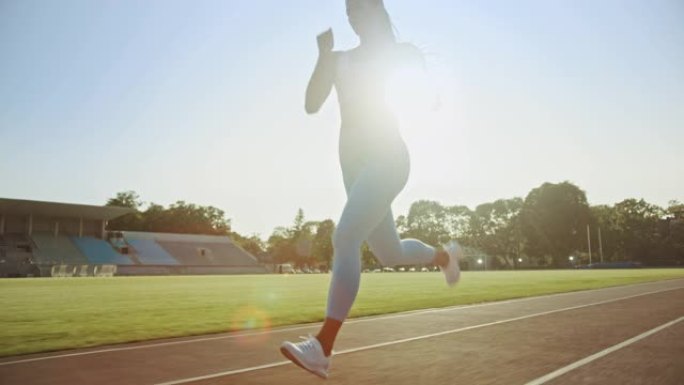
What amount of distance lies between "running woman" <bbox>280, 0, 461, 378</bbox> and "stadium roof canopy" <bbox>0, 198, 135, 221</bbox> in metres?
68.9

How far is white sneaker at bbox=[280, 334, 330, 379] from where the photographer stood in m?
3.25

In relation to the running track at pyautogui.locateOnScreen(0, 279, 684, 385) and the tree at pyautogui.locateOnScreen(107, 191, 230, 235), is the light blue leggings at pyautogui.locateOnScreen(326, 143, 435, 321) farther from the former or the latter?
the tree at pyautogui.locateOnScreen(107, 191, 230, 235)

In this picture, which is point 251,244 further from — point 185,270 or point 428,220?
point 185,270

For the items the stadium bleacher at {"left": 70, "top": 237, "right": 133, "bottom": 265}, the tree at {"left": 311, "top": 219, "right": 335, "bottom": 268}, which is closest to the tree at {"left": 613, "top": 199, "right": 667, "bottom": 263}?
the tree at {"left": 311, "top": 219, "right": 335, "bottom": 268}

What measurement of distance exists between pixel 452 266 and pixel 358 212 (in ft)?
4.49

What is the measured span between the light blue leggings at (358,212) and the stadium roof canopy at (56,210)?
69.0 metres

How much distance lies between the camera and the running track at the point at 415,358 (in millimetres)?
4219

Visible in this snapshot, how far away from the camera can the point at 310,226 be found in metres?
147

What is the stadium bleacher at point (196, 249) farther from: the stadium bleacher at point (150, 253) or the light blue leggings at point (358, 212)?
the light blue leggings at point (358, 212)

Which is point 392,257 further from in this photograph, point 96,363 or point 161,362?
point 96,363

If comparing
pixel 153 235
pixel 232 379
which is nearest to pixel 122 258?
pixel 153 235

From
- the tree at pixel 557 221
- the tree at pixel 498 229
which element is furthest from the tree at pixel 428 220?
the tree at pixel 557 221

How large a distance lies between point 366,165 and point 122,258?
242 ft

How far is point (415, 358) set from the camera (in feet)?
16.6
